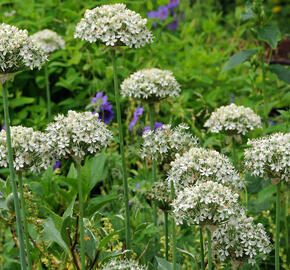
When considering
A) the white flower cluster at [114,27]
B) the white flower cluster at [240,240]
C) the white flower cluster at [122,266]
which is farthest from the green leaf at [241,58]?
the white flower cluster at [122,266]

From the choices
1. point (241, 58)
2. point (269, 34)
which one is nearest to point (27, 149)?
point (241, 58)

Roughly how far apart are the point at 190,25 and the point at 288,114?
8.45ft

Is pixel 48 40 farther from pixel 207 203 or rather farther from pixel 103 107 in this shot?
pixel 207 203

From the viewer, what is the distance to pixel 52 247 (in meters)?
2.33

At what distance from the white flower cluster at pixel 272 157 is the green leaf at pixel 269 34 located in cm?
117

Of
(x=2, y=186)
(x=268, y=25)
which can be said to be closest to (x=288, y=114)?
(x=268, y=25)

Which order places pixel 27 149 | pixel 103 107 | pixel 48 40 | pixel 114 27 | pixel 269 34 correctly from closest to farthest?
pixel 27 149, pixel 114 27, pixel 269 34, pixel 103 107, pixel 48 40

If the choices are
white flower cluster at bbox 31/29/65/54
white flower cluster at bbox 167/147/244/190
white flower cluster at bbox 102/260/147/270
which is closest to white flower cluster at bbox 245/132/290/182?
white flower cluster at bbox 167/147/244/190

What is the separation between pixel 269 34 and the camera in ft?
9.43

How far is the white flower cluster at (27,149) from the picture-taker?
1809mm

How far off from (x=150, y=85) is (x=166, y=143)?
2.01 feet

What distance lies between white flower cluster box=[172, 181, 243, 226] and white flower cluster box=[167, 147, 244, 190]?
0.34 ft

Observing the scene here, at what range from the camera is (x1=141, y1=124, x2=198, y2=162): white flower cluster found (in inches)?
73.1

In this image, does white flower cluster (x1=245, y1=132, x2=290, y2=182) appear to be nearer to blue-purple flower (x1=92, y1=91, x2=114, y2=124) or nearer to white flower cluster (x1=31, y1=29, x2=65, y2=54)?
blue-purple flower (x1=92, y1=91, x2=114, y2=124)
